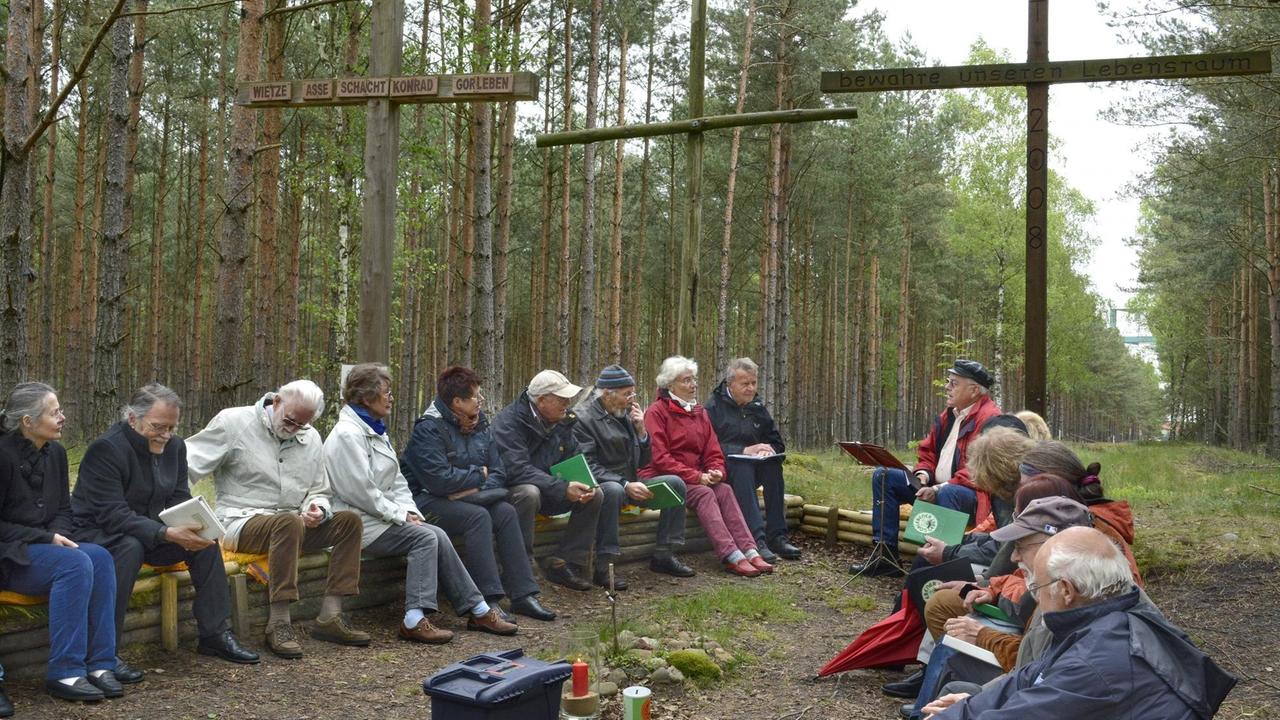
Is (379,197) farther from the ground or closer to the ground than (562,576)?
farther from the ground

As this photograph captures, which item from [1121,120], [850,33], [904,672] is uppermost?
[850,33]

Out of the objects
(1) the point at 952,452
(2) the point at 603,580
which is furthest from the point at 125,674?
(1) the point at 952,452

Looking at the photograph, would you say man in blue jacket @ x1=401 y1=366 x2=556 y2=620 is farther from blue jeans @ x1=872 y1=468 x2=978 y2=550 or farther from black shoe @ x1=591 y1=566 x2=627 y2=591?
blue jeans @ x1=872 y1=468 x2=978 y2=550

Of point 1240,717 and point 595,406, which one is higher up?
point 595,406

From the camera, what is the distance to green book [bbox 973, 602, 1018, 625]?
3.82m

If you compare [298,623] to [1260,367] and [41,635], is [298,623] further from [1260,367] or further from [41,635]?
[1260,367]

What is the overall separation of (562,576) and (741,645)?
5.26 ft

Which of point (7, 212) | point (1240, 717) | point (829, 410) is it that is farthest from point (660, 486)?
point (829, 410)

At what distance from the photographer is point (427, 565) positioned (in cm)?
543

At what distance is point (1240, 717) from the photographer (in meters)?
4.29

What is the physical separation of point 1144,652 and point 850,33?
18354 millimetres

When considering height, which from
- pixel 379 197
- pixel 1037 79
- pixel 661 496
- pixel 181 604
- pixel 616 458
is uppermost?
pixel 1037 79

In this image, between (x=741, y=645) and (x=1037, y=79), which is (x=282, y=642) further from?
(x=1037, y=79)

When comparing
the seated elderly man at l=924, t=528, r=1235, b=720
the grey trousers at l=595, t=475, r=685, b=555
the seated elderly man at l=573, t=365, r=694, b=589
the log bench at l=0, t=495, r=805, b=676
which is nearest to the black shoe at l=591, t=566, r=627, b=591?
the seated elderly man at l=573, t=365, r=694, b=589
